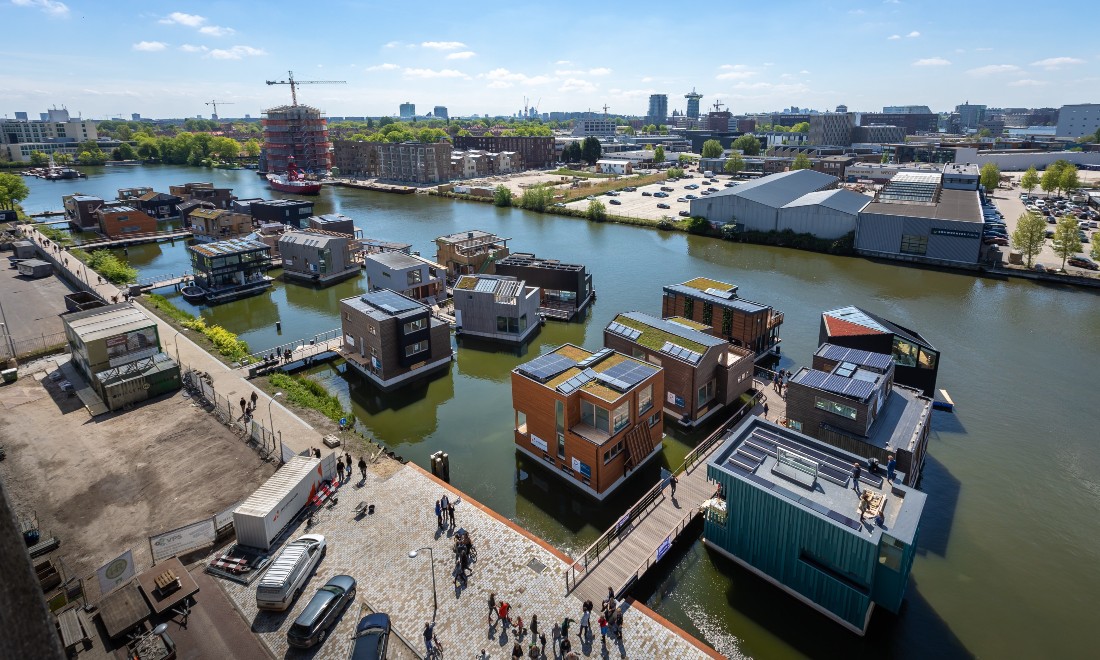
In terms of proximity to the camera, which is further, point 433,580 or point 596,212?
point 596,212

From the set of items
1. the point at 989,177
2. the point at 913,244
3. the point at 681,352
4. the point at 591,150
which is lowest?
the point at 681,352

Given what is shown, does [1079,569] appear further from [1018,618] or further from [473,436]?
[473,436]

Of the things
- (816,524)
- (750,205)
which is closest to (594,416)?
(816,524)

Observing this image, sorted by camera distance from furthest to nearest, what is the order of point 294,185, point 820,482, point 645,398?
point 294,185 → point 645,398 → point 820,482

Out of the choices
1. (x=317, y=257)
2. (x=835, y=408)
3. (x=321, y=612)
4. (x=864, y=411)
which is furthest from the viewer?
(x=317, y=257)

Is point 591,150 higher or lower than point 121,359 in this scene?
higher

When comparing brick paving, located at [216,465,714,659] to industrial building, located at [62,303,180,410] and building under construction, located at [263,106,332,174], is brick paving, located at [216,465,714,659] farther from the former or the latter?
building under construction, located at [263,106,332,174]

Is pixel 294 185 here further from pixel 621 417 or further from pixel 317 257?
pixel 621 417

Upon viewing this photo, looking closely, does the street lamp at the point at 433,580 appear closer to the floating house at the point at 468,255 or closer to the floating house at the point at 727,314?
the floating house at the point at 727,314
